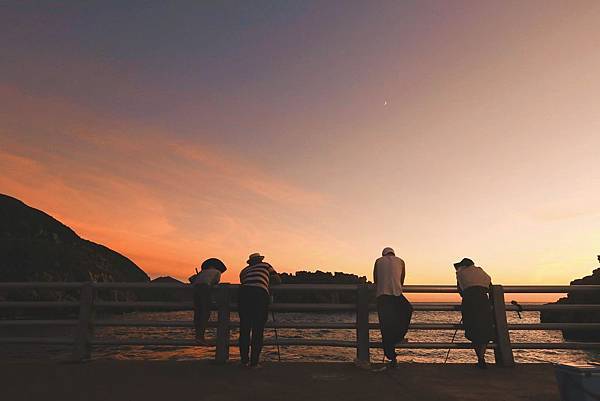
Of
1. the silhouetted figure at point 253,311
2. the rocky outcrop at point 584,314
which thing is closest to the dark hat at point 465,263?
the silhouetted figure at point 253,311

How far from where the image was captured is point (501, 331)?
6.95 m

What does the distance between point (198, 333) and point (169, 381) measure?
1.68 m

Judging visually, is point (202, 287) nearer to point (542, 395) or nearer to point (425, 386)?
point (425, 386)

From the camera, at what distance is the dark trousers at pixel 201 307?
6.96 meters

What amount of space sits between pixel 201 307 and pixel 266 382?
2188mm

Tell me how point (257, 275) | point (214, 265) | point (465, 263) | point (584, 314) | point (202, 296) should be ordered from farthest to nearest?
point (584, 314), point (214, 265), point (465, 263), point (202, 296), point (257, 275)

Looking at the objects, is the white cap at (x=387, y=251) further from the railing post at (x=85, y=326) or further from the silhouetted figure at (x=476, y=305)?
the railing post at (x=85, y=326)

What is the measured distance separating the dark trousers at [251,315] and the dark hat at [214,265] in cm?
90

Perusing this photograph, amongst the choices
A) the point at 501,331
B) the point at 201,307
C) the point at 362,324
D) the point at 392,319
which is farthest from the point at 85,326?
the point at 501,331

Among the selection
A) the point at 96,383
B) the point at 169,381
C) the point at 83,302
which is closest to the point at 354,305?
the point at 169,381

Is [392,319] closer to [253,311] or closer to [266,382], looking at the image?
[253,311]

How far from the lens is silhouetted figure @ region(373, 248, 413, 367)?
6.68m

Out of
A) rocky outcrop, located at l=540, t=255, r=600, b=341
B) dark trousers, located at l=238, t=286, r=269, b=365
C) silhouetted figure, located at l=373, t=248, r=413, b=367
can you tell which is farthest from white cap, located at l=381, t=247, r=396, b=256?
rocky outcrop, located at l=540, t=255, r=600, b=341

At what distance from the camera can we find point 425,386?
512 centimetres
